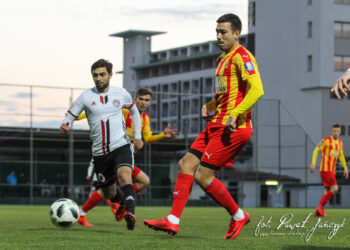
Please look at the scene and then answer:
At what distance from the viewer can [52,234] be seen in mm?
9148

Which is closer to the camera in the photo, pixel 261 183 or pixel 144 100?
pixel 144 100

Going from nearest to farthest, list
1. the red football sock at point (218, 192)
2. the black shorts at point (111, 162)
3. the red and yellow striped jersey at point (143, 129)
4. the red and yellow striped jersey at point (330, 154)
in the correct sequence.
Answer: the red football sock at point (218, 192) → the black shorts at point (111, 162) → the red and yellow striped jersey at point (143, 129) → the red and yellow striped jersey at point (330, 154)

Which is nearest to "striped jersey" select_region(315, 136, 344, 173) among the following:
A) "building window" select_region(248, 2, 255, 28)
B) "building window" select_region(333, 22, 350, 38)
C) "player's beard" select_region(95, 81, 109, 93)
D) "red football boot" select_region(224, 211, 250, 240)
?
"player's beard" select_region(95, 81, 109, 93)

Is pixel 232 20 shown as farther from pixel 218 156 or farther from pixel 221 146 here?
pixel 218 156

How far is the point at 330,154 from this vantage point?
1905cm

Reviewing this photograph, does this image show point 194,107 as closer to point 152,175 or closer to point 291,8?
point 152,175

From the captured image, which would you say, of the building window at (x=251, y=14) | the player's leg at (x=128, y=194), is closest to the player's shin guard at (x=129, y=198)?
the player's leg at (x=128, y=194)

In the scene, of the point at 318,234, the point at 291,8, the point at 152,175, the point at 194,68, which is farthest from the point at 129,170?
the point at 194,68

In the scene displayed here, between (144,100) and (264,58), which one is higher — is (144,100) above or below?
below

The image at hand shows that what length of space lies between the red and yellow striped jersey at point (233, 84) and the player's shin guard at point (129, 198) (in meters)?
1.50

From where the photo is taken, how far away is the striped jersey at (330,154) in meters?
18.7

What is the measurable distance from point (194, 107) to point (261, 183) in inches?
249

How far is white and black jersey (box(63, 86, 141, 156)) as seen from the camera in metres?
9.90

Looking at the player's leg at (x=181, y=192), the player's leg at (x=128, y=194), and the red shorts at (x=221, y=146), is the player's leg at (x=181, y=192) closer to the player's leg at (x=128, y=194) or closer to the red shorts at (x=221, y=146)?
the red shorts at (x=221, y=146)
